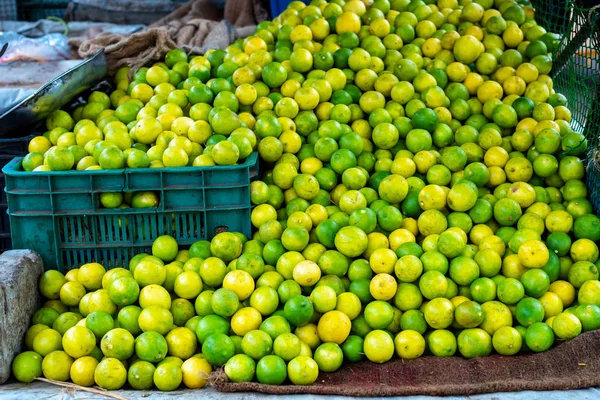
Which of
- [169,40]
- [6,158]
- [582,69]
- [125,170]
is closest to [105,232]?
[125,170]

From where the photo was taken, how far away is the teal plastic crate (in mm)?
2990

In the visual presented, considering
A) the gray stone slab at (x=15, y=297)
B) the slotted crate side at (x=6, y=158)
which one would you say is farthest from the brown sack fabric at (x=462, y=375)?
the slotted crate side at (x=6, y=158)

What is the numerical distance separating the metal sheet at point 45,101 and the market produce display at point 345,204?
0.14 meters

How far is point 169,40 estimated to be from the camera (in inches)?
165

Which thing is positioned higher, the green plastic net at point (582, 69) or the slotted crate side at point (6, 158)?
the green plastic net at point (582, 69)

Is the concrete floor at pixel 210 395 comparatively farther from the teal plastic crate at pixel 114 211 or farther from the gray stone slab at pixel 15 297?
the teal plastic crate at pixel 114 211

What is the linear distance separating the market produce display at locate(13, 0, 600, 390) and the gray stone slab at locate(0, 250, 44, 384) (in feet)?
0.21

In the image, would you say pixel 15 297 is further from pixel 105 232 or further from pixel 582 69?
pixel 582 69

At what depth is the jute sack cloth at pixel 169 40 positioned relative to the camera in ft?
13.5

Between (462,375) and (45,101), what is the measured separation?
2520 mm

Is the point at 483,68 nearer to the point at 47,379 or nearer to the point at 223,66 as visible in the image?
the point at 223,66

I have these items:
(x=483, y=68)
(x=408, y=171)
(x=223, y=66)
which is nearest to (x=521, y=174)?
(x=408, y=171)

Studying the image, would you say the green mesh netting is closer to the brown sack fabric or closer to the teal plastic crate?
the brown sack fabric

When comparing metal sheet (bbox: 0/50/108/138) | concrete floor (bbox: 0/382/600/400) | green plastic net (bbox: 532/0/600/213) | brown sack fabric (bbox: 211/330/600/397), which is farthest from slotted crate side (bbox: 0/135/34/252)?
green plastic net (bbox: 532/0/600/213)
